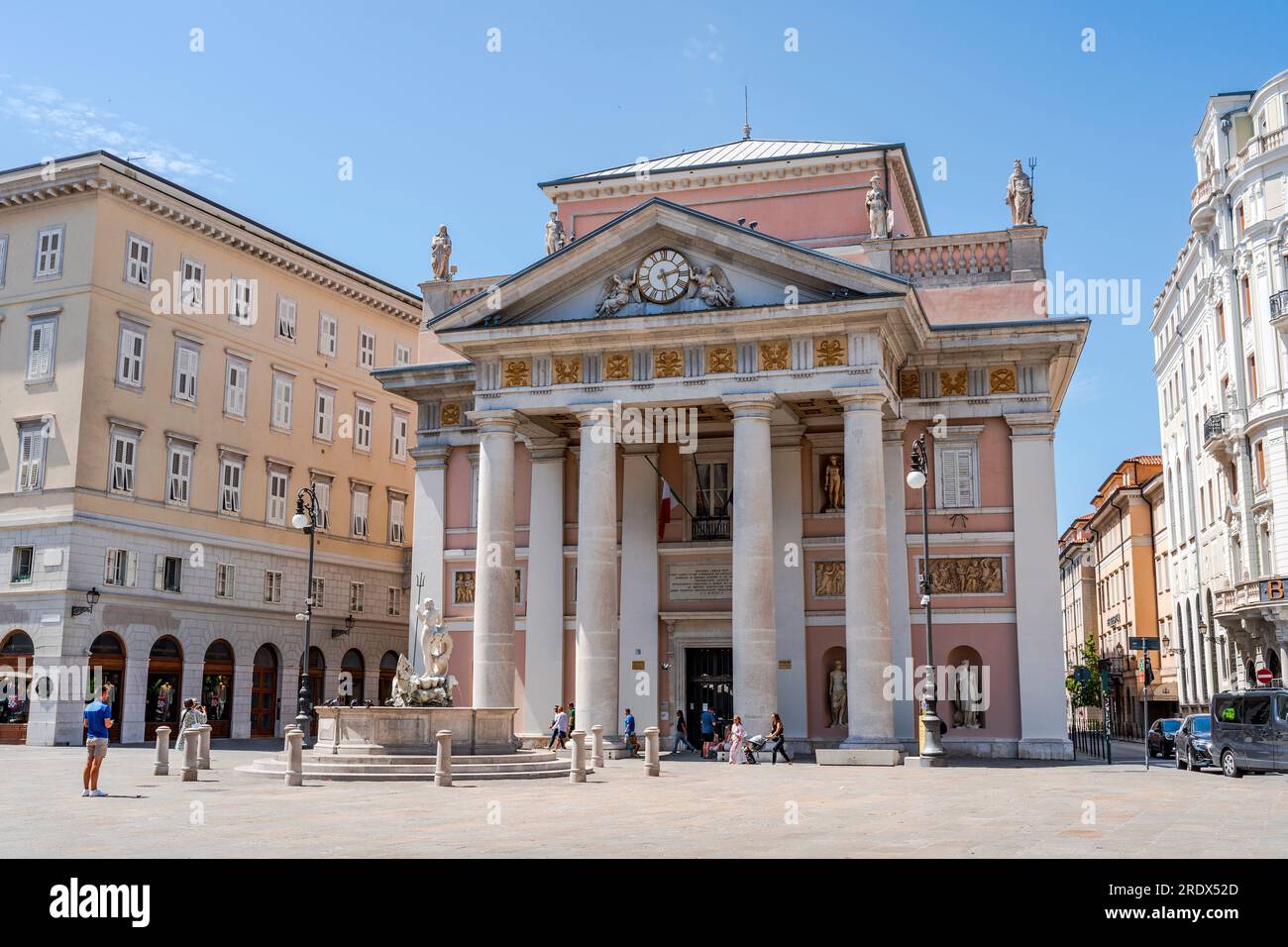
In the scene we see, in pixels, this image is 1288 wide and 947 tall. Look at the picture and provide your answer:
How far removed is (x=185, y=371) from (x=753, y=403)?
22939 mm

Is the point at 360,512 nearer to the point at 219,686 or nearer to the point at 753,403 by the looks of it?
the point at 219,686

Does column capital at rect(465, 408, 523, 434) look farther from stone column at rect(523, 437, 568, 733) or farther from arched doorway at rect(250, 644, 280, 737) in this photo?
arched doorway at rect(250, 644, 280, 737)

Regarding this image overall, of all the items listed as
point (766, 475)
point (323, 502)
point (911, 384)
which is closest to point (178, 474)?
point (323, 502)

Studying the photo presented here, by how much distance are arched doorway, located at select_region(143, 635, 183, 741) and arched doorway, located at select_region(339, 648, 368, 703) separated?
26.3ft

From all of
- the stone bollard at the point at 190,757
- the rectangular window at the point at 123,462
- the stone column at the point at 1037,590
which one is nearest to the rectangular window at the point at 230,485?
the rectangular window at the point at 123,462

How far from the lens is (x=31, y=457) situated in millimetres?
41469

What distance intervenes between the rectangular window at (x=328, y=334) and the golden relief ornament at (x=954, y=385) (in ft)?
90.6

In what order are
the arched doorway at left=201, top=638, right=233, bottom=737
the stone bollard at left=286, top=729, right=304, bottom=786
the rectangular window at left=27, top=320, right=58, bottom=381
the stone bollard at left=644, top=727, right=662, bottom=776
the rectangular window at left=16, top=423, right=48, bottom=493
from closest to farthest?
the stone bollard at left=286, top=729, right=304, bottom=786
the stone bollard at left=644, top=727, right=662, bottom=776
the rectangular window at left=16, top=423, right=48, bottom=493
the rectangular window at left=27, top=320, right=58, bottom=381
the arched doorway at left=201, top=638, right=233, bottom=737

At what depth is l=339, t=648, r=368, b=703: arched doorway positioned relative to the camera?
168 ft

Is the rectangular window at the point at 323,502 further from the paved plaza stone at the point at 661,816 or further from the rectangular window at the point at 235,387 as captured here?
the paved plaza stone at the point at 661,816

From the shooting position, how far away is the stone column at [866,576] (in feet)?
102

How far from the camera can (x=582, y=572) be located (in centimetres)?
3403

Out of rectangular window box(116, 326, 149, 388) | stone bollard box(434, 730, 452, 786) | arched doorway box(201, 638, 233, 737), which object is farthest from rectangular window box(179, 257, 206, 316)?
stone bollard box(434, 730, 452, 786)

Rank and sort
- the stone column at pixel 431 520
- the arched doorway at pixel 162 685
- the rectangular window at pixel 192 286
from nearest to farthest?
the stone column at pixel 431 520, the arched doorway at pixel 162 685, the rectangular window at pixel 192 286
